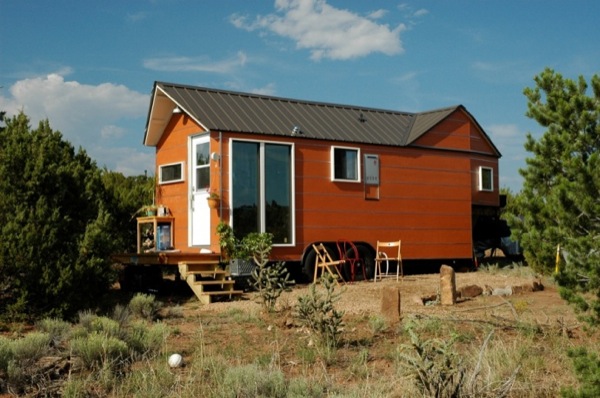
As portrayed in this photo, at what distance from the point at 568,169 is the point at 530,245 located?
30.5 inches

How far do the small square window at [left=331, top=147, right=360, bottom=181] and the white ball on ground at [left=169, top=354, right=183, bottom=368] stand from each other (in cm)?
906

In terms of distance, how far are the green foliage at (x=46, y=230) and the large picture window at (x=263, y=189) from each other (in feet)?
12.3

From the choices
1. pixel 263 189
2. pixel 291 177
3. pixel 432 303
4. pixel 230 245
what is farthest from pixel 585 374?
pixel 291 177

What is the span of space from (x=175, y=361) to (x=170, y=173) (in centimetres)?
924

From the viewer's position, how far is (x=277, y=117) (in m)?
15.1

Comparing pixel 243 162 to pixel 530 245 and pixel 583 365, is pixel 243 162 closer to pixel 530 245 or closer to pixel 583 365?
pixel 530 245

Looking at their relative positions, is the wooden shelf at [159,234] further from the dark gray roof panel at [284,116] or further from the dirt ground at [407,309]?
the dirt ground at [407,309]

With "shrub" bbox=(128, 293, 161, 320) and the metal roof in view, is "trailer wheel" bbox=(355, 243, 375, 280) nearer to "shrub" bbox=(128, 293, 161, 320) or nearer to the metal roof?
the metal roof

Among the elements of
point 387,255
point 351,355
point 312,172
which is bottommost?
point 351,355

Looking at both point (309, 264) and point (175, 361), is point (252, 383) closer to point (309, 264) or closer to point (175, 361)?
point (175, 361)

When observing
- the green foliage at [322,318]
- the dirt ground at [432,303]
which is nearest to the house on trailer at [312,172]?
the dirt ground at [432,303]

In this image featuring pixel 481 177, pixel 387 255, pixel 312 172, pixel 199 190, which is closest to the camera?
pixel 199 190

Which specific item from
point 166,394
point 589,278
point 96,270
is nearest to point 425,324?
point 589,278

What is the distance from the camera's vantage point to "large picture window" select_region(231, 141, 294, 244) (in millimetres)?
13859
